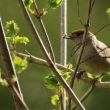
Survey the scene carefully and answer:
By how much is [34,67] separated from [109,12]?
12.9ft

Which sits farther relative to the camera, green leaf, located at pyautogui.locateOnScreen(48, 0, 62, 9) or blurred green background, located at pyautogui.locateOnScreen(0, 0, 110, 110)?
blurred green background, located at pyautogui.locateOnScreen(0, 0, 110, 110)

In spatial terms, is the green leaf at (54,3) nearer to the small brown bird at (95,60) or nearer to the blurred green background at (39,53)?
the small brown bird at (95,60)

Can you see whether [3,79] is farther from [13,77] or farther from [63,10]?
[63,10]

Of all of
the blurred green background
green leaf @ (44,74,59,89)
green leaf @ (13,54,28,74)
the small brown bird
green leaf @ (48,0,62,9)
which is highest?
green leaf @ (48,0,62,9)

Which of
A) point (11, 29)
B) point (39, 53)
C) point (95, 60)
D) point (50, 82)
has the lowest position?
point (39, 53)

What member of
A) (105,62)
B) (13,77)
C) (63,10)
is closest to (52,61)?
(13,77)

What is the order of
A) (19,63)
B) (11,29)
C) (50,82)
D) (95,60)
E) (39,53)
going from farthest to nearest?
(39,53)
(95,60)
(11,29)
(50,82)
(19,63)

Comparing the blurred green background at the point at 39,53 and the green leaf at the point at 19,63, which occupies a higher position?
the green leaf at the point at 19,63

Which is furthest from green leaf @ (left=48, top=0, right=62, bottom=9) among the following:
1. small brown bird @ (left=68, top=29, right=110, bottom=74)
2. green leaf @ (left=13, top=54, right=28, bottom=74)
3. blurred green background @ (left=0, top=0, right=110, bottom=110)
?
blurred green background @ (left=0, top=0, right=110, bottom=110)

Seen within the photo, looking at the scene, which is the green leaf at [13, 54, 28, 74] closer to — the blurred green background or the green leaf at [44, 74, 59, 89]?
the green leaf at [44, 74, 59, 89]

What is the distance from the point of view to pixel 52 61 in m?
1.20

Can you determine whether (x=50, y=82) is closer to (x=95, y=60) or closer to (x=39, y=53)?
(x=95, y=60)

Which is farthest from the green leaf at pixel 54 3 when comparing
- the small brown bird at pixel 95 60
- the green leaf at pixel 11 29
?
the small brown bird at pixel 95 60

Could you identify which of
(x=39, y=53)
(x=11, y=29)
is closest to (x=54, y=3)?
(x=11, y=29)
